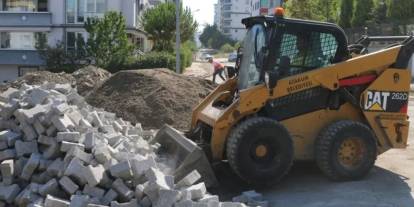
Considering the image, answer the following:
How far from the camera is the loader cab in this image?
9242mm

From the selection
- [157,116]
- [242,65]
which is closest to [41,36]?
[157,116]

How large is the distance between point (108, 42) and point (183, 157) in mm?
29795

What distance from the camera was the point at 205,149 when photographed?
9609mm

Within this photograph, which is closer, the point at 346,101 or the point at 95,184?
the point at 95,184

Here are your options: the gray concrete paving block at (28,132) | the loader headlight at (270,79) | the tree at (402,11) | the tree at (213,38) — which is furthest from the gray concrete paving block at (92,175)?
the tree at (213,38)

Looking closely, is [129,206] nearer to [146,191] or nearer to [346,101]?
[146,191]

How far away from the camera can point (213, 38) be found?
15238cm

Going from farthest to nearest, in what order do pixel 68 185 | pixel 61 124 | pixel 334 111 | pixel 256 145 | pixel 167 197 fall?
pixel 334 111 → pixel 256 145 → pixel 61 124 → pixel 68 185 → pixel 167 197

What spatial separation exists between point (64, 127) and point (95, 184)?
4.37ft

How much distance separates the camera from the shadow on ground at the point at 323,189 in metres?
8.38

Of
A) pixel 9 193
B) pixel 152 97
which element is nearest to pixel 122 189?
pixel 9 193

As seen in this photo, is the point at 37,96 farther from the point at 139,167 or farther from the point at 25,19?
the point at 25,19

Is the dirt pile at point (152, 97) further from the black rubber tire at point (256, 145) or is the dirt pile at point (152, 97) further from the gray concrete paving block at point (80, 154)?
the gray concrete paving block at point (80, 154)

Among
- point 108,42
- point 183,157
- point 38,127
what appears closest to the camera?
point 38,127
